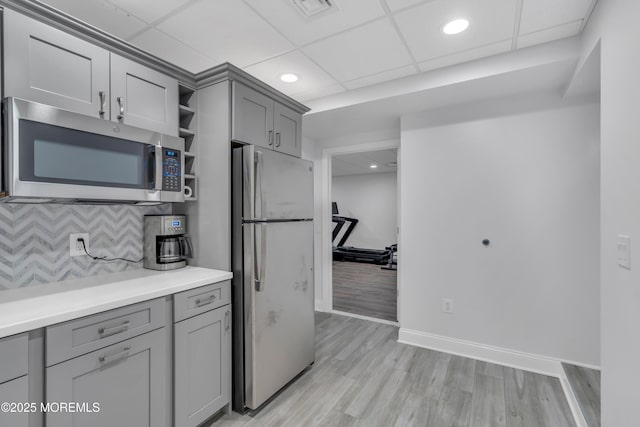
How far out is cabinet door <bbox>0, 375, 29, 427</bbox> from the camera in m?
1.02

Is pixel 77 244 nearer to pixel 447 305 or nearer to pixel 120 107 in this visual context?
pixel 120 107

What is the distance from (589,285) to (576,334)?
41cm

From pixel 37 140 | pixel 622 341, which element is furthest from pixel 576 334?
pixel 37 140

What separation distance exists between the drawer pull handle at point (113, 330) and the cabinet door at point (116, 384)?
60 millimetres

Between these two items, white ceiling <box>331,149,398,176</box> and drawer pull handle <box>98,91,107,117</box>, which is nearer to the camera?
drawer pull handle <box>98,91,107,117</box>

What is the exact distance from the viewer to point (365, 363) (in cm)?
256

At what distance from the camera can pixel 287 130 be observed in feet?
8.13

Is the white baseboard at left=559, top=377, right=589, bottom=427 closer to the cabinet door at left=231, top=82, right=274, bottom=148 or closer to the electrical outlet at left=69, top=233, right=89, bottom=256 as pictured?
the cabinet door at left=231, top=82, right=274, bottom=148

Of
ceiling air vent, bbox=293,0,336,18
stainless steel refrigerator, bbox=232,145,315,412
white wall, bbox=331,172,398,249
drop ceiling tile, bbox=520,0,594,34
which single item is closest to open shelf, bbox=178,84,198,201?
stainless steel refrigerator, bbox=232,145,315,412

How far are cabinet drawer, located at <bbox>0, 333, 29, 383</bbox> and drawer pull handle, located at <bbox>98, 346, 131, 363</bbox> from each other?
252 mm

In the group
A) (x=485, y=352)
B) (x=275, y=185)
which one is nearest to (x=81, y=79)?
(x=275, y=185)

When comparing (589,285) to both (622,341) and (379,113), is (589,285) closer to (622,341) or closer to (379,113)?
(622,341)

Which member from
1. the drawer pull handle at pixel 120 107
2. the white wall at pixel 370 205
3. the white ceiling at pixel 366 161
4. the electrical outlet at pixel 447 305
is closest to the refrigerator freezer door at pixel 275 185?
the drawer pull handle at pixel 120 107

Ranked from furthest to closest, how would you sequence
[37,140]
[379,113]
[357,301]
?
1. [357,301]
2. [379,113]
3. [37,140]
